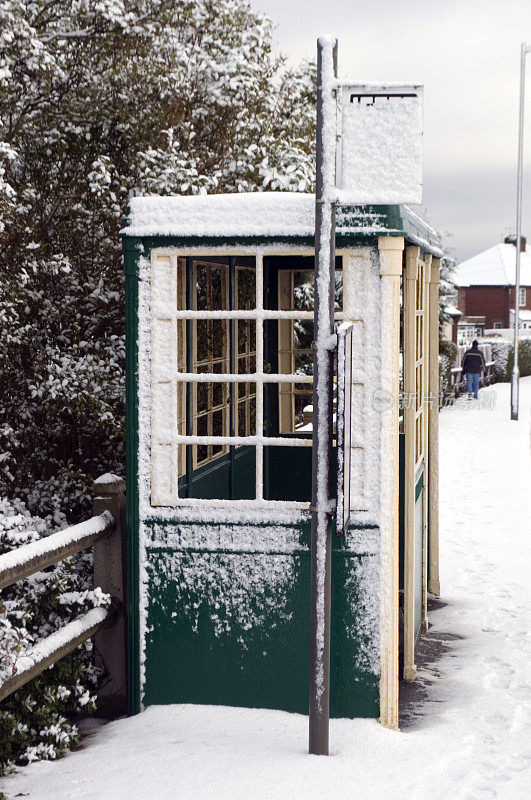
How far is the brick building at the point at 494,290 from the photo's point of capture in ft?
196

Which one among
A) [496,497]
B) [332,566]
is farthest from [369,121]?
[496,497]

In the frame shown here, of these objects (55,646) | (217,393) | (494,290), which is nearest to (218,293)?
(217,393)

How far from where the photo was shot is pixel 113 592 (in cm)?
481

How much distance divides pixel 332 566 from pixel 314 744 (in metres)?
0.78

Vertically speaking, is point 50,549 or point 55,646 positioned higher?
point 50,549

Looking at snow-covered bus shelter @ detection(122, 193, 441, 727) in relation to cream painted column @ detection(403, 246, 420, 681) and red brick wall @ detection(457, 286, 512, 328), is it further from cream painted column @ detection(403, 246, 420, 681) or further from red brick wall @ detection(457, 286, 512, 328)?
red brick wall @ detection(457, 286, 512, 328)

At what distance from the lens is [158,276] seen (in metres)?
4.52

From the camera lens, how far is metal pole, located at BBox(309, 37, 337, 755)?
12.6 ft

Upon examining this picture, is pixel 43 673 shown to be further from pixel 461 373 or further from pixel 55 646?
pixel 461 373

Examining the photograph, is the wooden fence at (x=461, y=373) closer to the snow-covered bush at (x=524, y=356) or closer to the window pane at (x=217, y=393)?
the snow-covered bush at (x=524, y=356)

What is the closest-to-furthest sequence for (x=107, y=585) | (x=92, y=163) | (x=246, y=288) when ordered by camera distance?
(x=107, y=585)
(x=246, y=288)
(x=92, y=163)

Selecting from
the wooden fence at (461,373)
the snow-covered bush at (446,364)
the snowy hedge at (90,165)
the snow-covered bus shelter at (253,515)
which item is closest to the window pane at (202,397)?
the snowy hedge at (90,165)

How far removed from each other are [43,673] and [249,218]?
2.34 metres

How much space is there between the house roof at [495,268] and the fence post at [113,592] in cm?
5595
